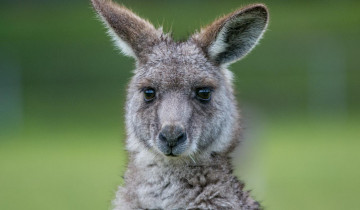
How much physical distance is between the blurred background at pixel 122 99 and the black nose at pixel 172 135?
21.5 ft

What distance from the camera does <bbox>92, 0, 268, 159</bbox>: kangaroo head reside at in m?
8.20

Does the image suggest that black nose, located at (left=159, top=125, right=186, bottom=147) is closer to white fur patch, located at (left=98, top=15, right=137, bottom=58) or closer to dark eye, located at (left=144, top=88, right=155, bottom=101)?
dark eye, located at (left=144, top=88, right=155, bottom=101)

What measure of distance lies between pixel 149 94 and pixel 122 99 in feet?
24.8

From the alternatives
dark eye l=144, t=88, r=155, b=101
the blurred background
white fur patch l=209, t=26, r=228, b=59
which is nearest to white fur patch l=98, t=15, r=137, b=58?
dark eye l=144, t=88, r=155, b=101

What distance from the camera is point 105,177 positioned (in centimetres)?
1844

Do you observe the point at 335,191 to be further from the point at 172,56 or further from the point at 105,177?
the point at 172,56

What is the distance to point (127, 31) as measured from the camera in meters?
8.83

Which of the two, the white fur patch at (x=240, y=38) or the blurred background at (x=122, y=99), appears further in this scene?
the blurred background at (x=122, y=99)

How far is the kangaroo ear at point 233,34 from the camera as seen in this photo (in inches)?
338

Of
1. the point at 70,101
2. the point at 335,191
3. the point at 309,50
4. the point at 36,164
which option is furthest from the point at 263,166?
the point at 309,50

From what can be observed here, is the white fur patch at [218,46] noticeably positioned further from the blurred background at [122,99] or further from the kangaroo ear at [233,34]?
the blurred background at [122,99]

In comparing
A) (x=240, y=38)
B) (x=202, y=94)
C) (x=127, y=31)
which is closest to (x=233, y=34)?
(x=240, y=38)

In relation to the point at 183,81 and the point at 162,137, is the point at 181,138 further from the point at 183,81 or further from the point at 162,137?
the point at 183,81

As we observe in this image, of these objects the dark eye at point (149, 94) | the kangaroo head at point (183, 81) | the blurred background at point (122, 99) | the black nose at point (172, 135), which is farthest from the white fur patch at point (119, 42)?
the blurred background at point (122, 99)
